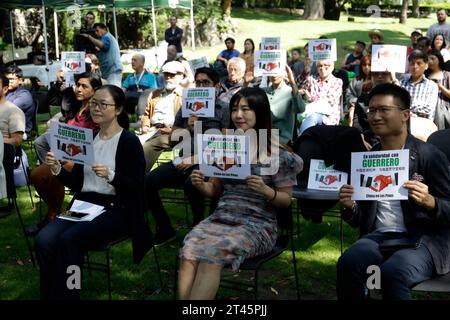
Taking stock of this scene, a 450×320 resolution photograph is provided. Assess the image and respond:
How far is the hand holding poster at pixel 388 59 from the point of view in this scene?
6.82m

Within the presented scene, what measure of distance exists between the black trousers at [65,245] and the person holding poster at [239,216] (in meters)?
0.69

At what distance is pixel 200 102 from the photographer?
20.1 feet

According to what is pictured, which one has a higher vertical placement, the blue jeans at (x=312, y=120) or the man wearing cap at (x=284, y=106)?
the man wearing cap at (x=284, y=106)

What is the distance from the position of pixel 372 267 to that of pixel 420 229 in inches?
15.7

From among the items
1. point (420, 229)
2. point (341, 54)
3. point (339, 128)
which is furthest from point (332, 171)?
point (341, 54)

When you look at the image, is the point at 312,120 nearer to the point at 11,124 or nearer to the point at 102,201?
the point at 11,124

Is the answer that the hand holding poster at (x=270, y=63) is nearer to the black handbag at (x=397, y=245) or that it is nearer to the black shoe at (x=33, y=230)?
the black shoe at (x=33, y=230)

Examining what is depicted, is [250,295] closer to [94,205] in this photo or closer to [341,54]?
[94,205]

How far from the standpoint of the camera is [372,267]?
3533 mm

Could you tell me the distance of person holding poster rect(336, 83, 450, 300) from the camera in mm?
3424

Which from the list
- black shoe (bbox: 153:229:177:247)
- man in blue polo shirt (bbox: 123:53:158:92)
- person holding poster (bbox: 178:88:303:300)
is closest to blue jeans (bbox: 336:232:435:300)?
person holding poster (bbox: 178:88:303:300)

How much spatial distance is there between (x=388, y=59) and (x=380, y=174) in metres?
3.81

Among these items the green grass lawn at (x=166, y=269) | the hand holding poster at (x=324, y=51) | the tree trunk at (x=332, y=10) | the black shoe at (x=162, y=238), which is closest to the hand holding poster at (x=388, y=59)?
the hand holding poster at (x=324, y=51)
